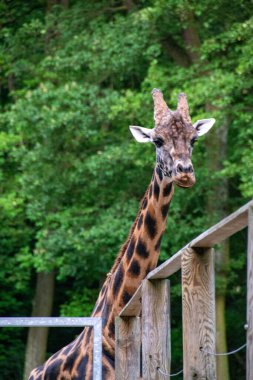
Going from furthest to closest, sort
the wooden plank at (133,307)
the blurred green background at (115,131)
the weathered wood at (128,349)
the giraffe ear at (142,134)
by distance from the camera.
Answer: the blurred green background at (115,131)
the giraffe ear at (142,134)
the weathered wood at (128,349)
the wooden plank at (133,307)

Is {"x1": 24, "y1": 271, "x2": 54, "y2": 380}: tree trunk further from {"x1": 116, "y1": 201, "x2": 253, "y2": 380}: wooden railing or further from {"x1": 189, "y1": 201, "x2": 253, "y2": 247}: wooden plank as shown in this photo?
{"x1": 189, "y1": 201, "x2": 253, "y2": 247}: wooden plank

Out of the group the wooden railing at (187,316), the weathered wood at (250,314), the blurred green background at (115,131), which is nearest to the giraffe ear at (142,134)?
the wooden railing at (187,316)

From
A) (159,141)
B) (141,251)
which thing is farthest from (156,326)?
(159,141)

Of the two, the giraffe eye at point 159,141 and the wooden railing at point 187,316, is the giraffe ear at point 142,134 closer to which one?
the giraffe eye at point 159,141

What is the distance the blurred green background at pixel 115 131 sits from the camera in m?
20.8

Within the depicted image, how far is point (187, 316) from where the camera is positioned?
574 cm

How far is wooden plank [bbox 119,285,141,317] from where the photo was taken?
789 centimetres

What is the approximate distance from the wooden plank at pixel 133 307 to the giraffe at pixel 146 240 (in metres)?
0.94

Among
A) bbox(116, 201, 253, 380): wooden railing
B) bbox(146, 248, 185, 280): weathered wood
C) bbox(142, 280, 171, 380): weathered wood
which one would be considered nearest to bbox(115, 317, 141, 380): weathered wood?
bbox(116, 201, 253, 380): wooden railing

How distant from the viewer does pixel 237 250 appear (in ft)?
79.2

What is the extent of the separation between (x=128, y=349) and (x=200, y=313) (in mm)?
2963

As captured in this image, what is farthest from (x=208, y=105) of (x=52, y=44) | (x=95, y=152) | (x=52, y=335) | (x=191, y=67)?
(x=52, y=335)

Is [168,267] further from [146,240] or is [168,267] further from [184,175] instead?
[146,240]

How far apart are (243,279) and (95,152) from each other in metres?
4.05
